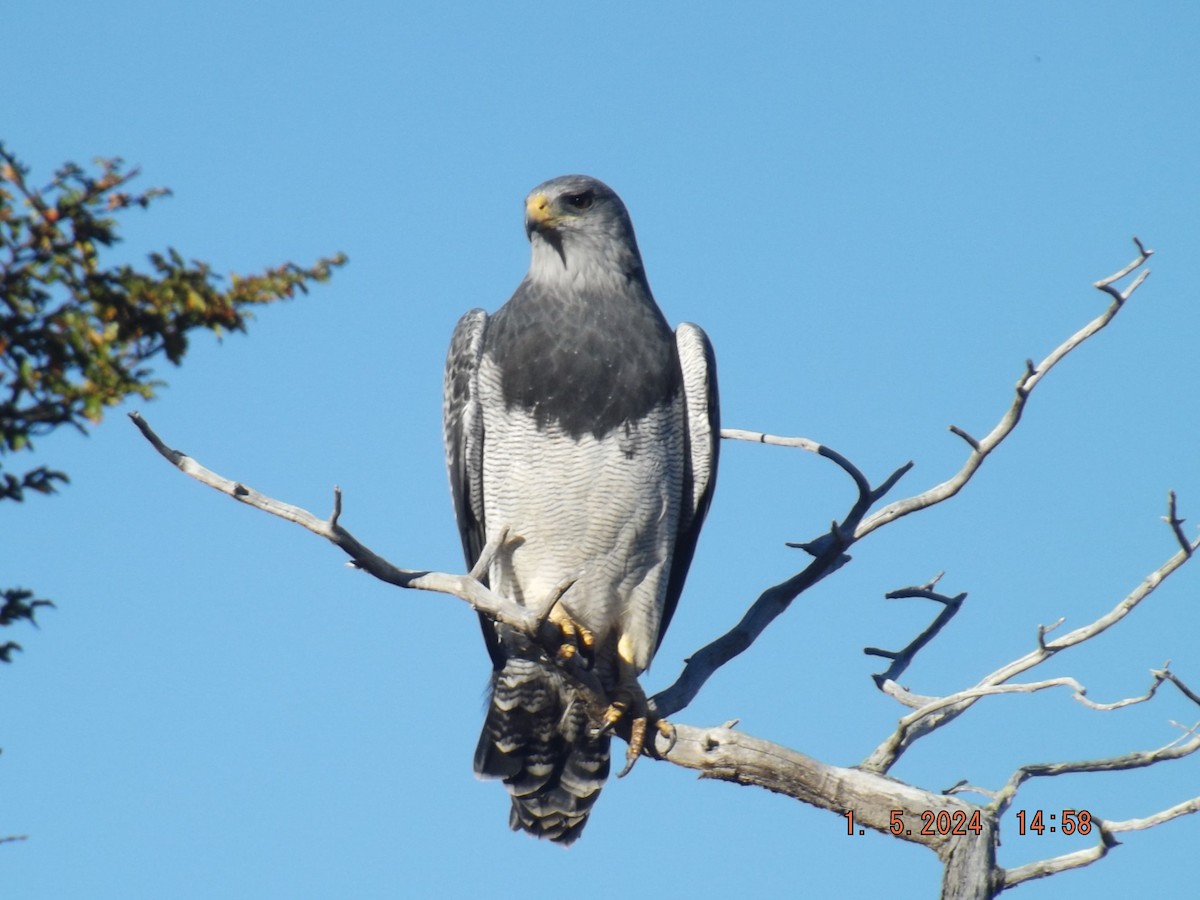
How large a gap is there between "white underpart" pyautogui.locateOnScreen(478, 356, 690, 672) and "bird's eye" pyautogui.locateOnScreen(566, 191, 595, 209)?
3.25 ft

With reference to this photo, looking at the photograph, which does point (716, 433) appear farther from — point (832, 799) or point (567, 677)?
point (832, 799)

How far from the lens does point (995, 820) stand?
4.90 m

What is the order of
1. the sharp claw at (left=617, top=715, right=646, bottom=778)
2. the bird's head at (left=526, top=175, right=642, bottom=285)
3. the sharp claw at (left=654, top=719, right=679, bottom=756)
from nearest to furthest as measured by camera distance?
the sharp claw at (left=654, top=719, right=679, bottom=756) < the sharp claw at (left=617, top=715, right=646, bottom=778) < the bird's head at (left=526, top=175, right=642, bottom=285)

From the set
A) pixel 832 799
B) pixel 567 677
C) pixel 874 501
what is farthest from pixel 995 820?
pixel 567 677

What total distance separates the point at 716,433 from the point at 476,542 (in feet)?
4.39

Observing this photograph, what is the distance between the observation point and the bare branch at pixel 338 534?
15.3ft

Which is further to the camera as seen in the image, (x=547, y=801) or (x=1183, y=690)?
(x=547, y=801)

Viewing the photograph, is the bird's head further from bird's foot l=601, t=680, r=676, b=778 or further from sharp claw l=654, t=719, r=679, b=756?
sharp claw l=654, t=719, r=679, b=756

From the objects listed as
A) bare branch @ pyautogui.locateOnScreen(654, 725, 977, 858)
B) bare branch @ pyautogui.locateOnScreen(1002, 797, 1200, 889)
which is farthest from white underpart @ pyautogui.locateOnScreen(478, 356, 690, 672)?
bare branch @ pyautogui.locateOnScreen(1002, 797, 1200, 889)

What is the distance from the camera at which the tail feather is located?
645 cm

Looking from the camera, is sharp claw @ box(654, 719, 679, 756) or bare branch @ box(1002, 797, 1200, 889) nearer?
bare branch @ box(1002, 797, 1200, 889)

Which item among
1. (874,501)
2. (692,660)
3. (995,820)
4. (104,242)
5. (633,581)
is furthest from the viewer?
(633,581)

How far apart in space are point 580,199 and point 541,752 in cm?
279

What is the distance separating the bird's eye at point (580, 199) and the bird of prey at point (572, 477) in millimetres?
21
